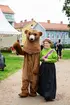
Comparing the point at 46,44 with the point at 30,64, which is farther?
the point at 30,64

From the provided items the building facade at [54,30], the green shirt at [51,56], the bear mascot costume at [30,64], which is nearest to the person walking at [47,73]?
the green shirt at [51,56]

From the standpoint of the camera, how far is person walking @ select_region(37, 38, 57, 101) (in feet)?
35.7

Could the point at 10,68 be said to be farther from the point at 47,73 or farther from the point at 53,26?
the point at 53,26

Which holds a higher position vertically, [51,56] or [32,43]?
[32,43]

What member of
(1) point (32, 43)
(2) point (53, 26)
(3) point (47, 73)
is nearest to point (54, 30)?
(2) point (53, 26)

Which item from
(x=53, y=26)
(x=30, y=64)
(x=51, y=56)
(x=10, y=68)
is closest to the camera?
(x=51, y=56)

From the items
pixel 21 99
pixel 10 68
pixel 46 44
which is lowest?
pixel 10 68

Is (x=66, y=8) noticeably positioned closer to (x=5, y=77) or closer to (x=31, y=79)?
(x=5, y=77)

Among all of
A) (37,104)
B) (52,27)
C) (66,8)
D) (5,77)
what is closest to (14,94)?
(37,104)

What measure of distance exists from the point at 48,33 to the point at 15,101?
102276mm

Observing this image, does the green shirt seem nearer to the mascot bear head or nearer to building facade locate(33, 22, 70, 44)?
the mascot bear head

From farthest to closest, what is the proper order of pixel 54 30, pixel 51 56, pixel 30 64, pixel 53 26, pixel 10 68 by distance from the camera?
1. pixel 53 26
2. pixel 54 30
3. pixel 10 68
4. pixel 30 64
5. pixel 51 56

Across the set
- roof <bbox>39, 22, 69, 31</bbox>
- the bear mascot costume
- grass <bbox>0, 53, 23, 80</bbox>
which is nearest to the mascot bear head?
the bear mascot costume

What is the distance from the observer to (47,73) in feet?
36.0
